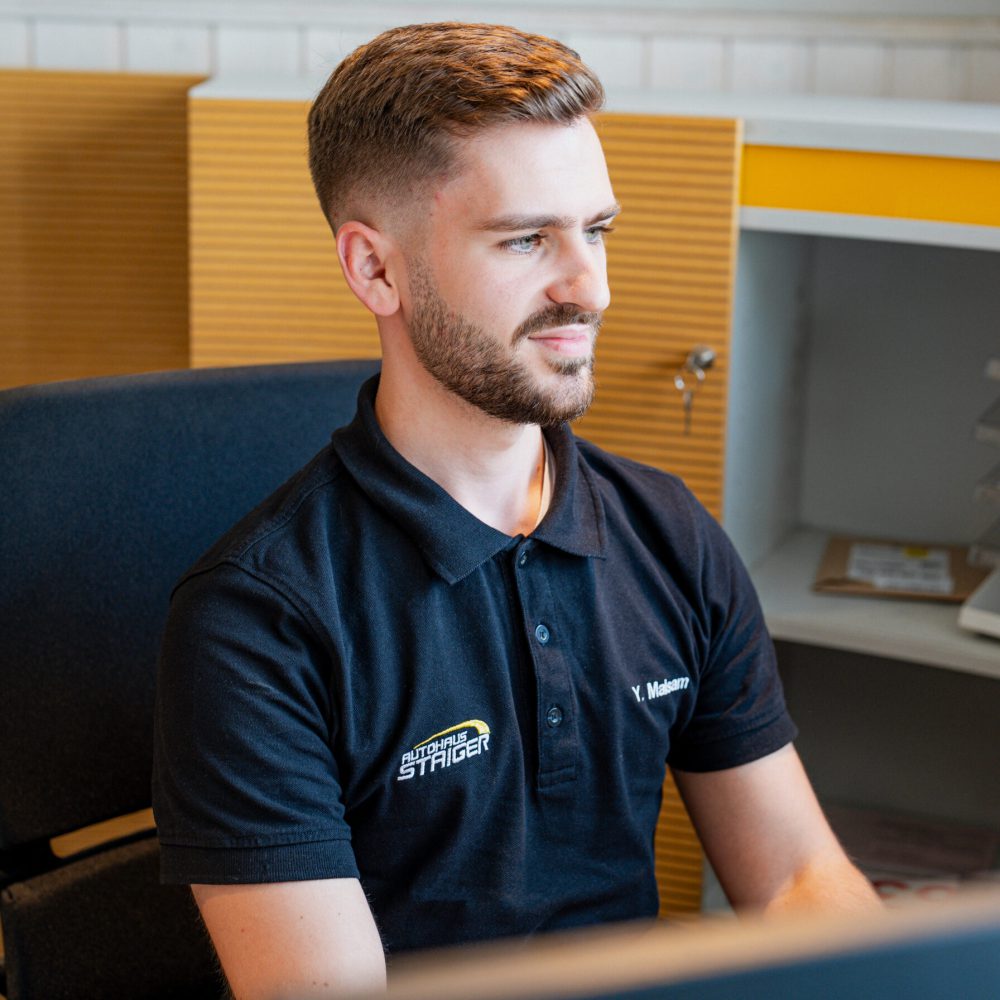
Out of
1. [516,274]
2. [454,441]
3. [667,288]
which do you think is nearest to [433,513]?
[454,441]

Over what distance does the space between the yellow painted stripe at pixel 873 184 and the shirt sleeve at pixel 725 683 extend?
488 millimetres

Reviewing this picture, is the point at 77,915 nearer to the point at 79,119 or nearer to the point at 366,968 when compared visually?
the point at 366,968

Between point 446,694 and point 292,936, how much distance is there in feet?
0.63

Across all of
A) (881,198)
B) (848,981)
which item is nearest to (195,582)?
(848,981)

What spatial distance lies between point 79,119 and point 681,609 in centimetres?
142

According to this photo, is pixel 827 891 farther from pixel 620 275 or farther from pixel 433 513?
pixel 620 275

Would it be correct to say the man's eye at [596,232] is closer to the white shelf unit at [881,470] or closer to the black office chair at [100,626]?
the black office chair at [100,626]

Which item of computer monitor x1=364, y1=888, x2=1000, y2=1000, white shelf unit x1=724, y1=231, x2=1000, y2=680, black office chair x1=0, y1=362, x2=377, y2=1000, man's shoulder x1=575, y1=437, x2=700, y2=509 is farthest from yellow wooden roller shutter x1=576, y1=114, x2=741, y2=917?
computer monitor x1=364, y1=888, x2=1000, y2=1000

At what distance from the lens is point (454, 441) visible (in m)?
1.06

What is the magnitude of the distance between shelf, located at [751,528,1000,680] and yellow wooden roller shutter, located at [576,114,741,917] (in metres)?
0.17

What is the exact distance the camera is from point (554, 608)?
1.05 metres

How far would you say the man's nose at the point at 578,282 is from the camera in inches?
40.2

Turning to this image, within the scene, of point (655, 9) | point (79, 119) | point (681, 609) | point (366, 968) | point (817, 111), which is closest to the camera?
point (366, 968)

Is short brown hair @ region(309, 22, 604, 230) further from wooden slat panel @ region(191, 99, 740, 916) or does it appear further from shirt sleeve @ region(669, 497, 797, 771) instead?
wooden slat panel @ region(191, 99, 740, 916)
